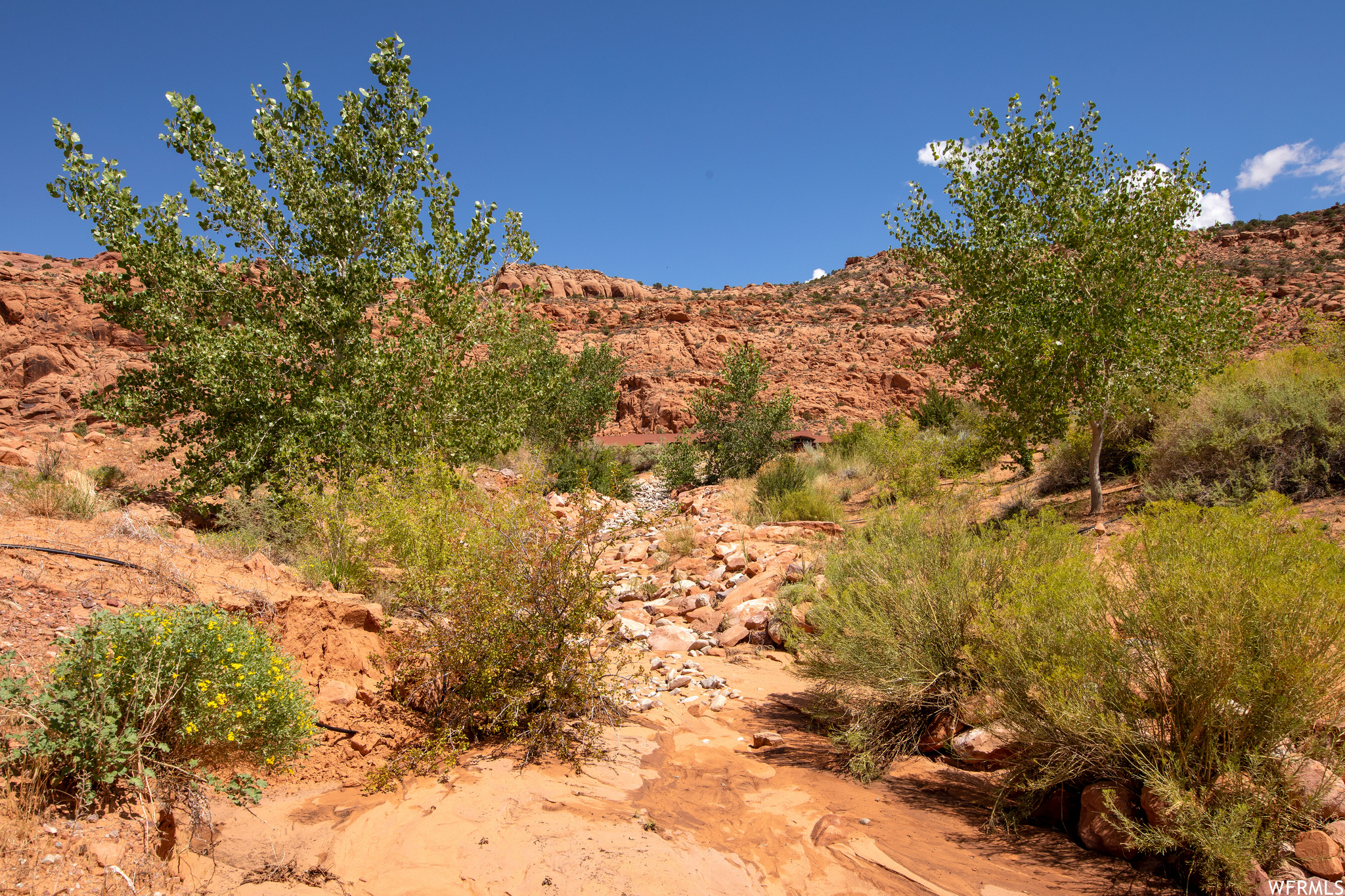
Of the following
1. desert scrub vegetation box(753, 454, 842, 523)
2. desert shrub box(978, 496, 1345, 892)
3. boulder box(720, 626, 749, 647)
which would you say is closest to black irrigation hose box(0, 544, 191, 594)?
boulder box(720, 626, 749, 647)

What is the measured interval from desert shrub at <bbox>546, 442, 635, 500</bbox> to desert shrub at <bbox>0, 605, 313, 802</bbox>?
1299 centimetres

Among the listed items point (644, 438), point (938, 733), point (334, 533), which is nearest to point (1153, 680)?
point (938, 733)

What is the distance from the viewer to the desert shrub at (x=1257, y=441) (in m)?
8.87

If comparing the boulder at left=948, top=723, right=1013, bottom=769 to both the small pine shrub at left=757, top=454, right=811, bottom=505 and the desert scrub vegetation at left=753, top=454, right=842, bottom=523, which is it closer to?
the desert scrub vegetation at left=753, top=454, right=842, bottom=523

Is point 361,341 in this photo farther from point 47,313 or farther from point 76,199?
point 47,313

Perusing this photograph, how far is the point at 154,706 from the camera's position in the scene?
3.07 metres

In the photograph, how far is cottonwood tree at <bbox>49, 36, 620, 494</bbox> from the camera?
9.26m

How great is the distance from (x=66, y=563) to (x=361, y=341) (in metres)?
5.71

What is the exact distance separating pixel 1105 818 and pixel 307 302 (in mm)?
10318

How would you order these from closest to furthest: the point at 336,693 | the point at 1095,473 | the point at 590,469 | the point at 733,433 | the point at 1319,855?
1. the point at 1319,855
2. the point at 336,693
3. the point at 1095,473
4. the point at 590,469
5. the point at 733,433

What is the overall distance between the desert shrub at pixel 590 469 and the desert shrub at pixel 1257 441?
10937 mm

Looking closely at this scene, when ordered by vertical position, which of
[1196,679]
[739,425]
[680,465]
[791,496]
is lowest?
[1196,679]

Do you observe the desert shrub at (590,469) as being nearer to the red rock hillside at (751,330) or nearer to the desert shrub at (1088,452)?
the red rock hillside at (751,330)

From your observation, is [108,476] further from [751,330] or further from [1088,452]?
[751,330]
